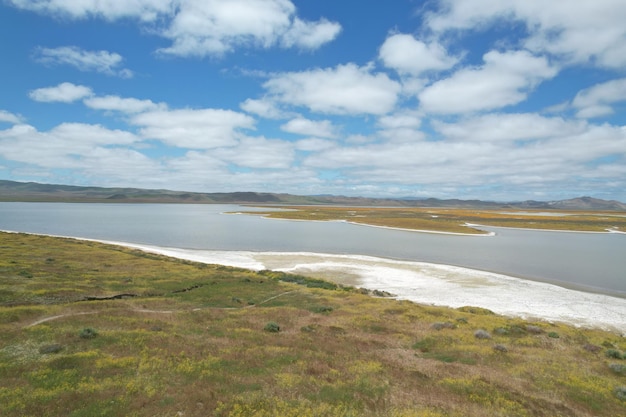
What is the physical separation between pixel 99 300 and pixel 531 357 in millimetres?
30401

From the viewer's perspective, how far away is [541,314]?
35.1m

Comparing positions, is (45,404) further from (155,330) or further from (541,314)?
(541,314)

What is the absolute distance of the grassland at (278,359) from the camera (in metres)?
13.9

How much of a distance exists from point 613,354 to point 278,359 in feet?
65.6

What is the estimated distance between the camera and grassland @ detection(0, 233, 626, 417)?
1387cm

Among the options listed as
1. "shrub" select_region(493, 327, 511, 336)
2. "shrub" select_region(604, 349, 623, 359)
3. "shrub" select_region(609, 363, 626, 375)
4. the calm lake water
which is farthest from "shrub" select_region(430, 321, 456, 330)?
the calm lake water

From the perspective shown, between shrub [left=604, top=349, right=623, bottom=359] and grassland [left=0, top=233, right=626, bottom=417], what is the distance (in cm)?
5

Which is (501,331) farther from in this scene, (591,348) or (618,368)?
(618,368)

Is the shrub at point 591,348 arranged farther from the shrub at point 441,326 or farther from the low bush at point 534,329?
the shrub at point 441,326

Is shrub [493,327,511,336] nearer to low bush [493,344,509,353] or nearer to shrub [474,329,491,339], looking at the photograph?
shrub [474,329,491,339]

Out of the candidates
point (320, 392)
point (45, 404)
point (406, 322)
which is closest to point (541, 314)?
point (406, 322)

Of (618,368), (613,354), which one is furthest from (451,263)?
(618,368)

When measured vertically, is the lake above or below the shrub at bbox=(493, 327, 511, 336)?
below

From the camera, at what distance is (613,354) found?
71.6ft
